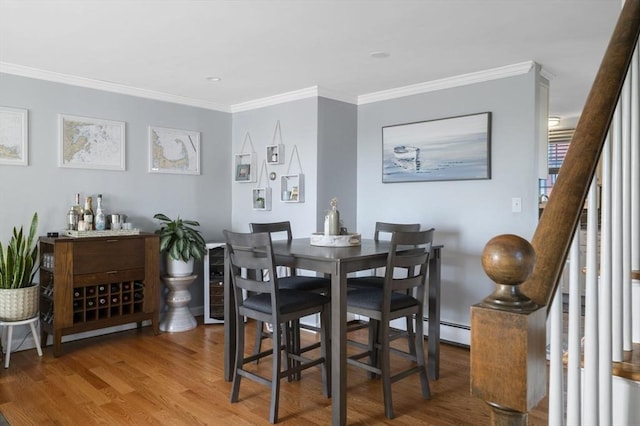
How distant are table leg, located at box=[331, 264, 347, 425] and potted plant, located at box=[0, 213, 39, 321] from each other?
2471 mm

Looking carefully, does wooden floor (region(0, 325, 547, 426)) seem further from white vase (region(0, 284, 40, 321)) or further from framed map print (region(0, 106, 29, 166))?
framed map print (region(0, 106, 29, 166))

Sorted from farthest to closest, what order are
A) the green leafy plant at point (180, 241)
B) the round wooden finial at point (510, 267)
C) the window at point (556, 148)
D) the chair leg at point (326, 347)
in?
the window at point (556, 148) < the green leafy plant at point (180, 241) < the chair leg at point (326, 347) < the round wooden finial at point (510, 267)

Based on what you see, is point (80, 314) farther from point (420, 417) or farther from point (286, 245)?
point (420, 417)

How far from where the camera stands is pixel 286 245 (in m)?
3.14

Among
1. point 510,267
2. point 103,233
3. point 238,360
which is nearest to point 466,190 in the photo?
point 238,360

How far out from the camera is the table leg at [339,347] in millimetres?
2484

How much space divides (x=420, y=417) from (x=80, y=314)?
279 cm

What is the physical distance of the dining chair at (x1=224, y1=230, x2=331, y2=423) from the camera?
258cm

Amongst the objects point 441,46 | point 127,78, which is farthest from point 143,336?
point 441,46

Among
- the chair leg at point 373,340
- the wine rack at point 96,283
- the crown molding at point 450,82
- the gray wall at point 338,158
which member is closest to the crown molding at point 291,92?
the crown molding at point 450,82

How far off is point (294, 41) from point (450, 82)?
1581 millimetres

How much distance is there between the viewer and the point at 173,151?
472 centimetres

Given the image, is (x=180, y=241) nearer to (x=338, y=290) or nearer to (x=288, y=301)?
(x=288, y=301)

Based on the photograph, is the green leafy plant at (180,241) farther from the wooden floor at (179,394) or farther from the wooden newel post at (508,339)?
the wooden newel post at (508,339)
